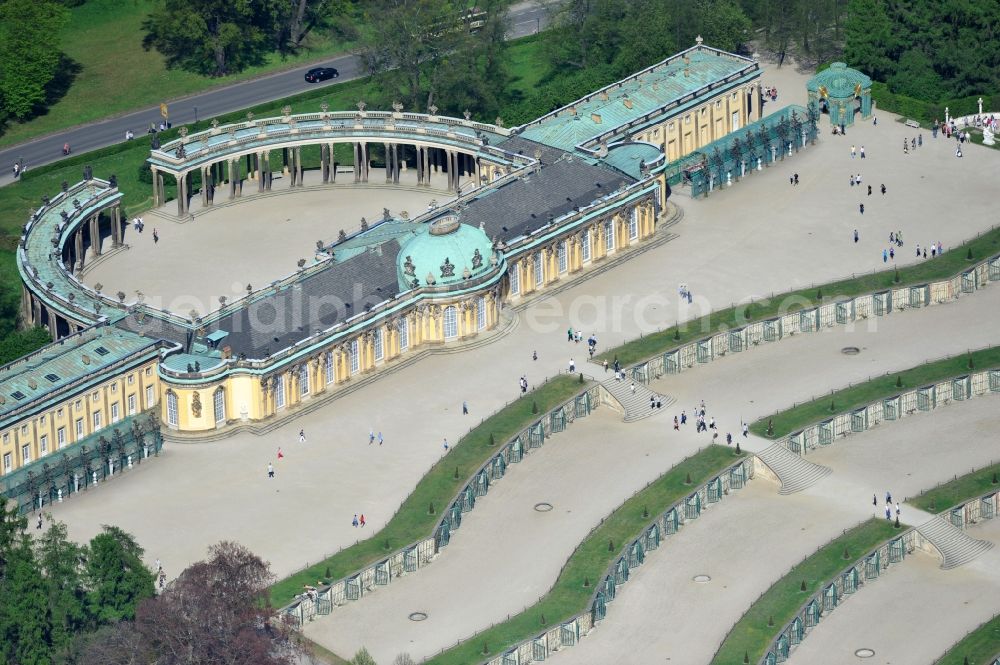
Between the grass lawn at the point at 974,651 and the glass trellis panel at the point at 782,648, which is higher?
the glass trellis panel at the point at 782,648

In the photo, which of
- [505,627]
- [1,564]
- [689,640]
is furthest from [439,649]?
[1,564]

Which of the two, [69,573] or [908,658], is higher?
[69,573]

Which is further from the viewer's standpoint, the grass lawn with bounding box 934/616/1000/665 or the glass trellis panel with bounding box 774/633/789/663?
the glass trellis panel with bounding box 774/633/789/663

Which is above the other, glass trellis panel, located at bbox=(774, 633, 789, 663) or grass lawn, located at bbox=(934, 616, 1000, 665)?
glass trellis panel, located at bbox=(774, 633, 789, 663)

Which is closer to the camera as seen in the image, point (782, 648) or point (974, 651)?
point (974, 651)

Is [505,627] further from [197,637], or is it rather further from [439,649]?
[197,637]
